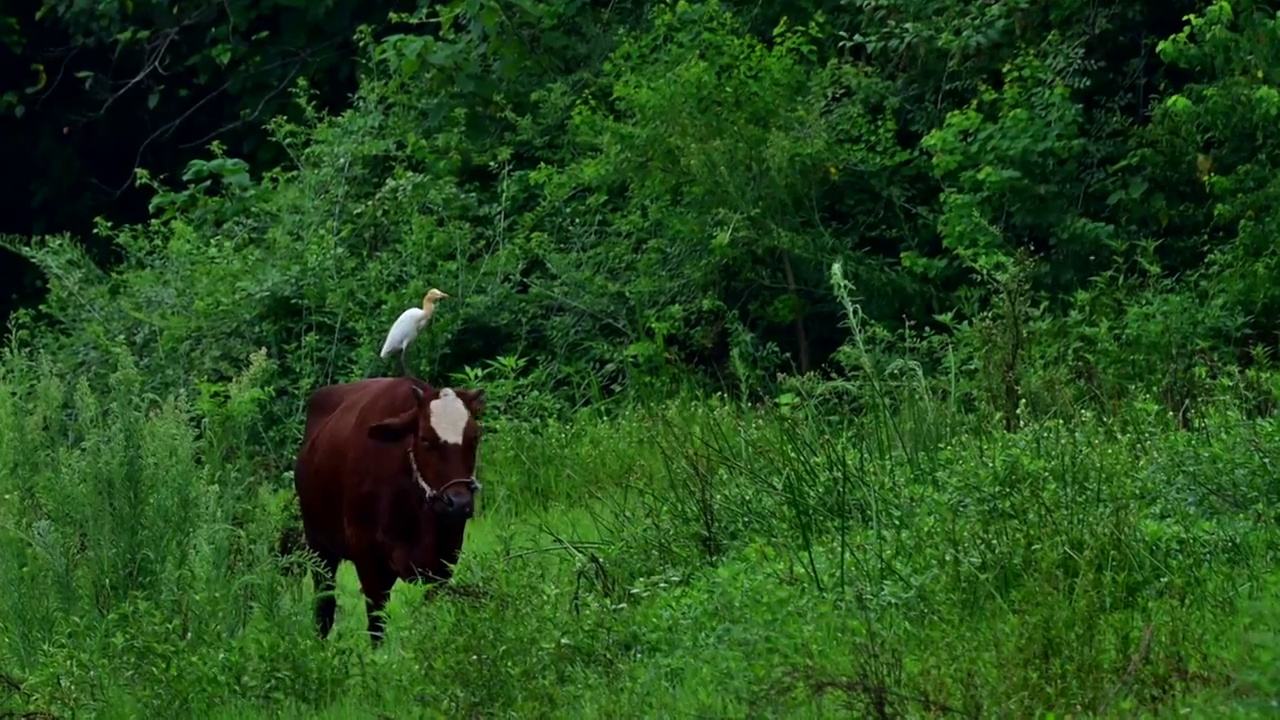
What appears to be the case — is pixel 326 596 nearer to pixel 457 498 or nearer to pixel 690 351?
pixel 457 498

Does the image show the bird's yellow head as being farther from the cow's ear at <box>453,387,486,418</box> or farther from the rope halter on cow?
the rope halter on cow

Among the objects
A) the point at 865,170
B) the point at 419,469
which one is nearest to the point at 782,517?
the point at 419,469

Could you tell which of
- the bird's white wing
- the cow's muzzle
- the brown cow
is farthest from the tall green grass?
the bird's white wing

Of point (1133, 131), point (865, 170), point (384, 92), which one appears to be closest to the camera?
point (1133, 131)

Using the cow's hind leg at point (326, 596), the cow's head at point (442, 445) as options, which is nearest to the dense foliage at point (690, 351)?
the cow's hind leg at point (326, 596)

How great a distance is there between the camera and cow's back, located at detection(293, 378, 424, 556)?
9680 mm

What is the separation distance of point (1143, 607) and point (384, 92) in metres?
11.8

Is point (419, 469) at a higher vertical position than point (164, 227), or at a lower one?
higher

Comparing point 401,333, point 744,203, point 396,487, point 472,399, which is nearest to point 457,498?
point 396,487

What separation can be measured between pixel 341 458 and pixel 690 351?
6121mm

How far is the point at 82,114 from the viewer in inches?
920

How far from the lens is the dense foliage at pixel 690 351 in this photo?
741 centimetres

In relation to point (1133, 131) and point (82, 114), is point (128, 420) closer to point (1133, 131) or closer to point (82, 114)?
point (1133, 131)

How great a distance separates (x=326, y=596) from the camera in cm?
962
